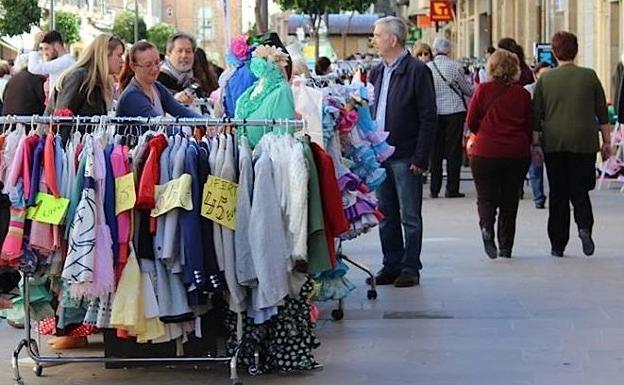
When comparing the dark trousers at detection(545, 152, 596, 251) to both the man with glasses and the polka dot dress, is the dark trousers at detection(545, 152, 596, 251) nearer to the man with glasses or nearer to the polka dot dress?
the man with glasses

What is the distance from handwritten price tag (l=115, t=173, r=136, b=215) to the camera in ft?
24.7

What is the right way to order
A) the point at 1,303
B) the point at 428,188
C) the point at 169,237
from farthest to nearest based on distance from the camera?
the point at 428,188
the point at 169,237
the point at 1,303

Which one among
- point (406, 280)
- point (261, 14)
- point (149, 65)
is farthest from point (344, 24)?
point (149, 65)

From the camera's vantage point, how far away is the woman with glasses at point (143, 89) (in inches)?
345

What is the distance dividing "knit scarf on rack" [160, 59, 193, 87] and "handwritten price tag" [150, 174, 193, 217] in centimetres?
419

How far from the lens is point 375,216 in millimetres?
9773

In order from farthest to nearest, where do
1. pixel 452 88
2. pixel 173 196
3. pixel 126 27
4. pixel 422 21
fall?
pixel 126 27, pixel 422 21, pixel 452 88, pixel 173 196

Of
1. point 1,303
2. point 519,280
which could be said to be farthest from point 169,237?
point 519,280

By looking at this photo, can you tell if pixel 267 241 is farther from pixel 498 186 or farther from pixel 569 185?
pixel 569 185

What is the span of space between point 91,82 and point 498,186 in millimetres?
4526

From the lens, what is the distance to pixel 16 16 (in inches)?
2249

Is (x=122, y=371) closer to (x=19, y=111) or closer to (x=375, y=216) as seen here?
(x=375, y=216)

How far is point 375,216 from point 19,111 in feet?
16.1

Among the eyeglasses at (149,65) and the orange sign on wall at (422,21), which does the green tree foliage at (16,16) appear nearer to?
the orange sign on wall at (422,21)
